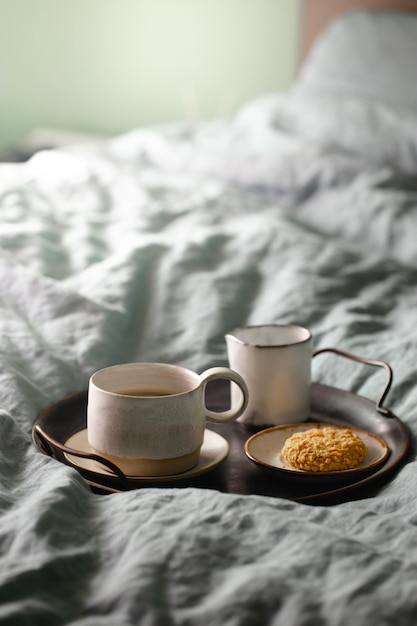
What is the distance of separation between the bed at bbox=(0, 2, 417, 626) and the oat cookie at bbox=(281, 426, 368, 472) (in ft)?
0.06

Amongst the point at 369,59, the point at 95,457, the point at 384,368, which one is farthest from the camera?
the point at 369,59

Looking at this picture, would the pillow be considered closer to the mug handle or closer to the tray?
the tray

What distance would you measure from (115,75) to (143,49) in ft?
0.51

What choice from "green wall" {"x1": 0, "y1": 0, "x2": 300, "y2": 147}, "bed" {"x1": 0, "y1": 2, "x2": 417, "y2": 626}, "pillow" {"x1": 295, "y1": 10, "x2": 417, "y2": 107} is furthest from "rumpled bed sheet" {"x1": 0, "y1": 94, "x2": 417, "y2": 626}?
"green wall" {"x1": 0, "y1": 0, "x2": 300, "y2": 147}

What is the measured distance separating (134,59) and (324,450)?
285 cm

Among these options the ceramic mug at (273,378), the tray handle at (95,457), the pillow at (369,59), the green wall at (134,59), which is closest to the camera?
the tray handle at (95,457)

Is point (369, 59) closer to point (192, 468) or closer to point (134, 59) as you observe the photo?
point (134, 59)

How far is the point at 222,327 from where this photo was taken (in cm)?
117

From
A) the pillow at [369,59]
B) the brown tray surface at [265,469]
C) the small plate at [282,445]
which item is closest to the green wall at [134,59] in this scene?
the pillow at [369,59]

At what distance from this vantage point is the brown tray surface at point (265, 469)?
75cm

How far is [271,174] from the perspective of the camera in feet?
5.95

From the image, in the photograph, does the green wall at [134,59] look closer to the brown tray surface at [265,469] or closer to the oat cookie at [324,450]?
the brown tray surface at [265,469]

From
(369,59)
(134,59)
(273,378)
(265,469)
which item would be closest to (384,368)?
(273,378)

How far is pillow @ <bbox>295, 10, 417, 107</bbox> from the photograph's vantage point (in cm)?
236
